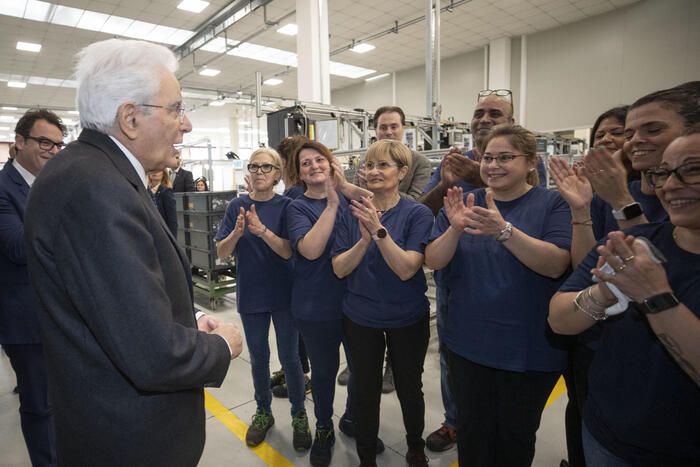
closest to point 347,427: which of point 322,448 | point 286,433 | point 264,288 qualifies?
point 322,448

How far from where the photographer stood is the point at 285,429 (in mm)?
2475

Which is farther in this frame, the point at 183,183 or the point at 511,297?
the point at 183,183

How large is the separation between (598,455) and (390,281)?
38.6 inches

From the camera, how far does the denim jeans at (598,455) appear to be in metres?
1.05

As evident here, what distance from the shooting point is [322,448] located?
84.0 inches

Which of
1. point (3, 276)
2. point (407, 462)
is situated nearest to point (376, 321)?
point (407, 462)

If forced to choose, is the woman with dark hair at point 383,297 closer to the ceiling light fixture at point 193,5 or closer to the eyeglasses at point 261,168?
the eyeglasses at point 261,168

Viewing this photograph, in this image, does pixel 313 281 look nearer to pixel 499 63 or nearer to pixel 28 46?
pixel 499 63

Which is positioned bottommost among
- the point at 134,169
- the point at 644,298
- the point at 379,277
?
the point at 379,277

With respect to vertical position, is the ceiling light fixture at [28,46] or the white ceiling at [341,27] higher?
the white ceiling at [341,27]

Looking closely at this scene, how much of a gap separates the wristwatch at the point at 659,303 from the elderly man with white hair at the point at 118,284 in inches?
42.5

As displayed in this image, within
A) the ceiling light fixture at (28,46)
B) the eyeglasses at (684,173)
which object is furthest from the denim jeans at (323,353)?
the ceiling light fixture at (28,46)

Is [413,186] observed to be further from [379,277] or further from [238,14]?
[238,14]

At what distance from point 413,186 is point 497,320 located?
1.41 meters
